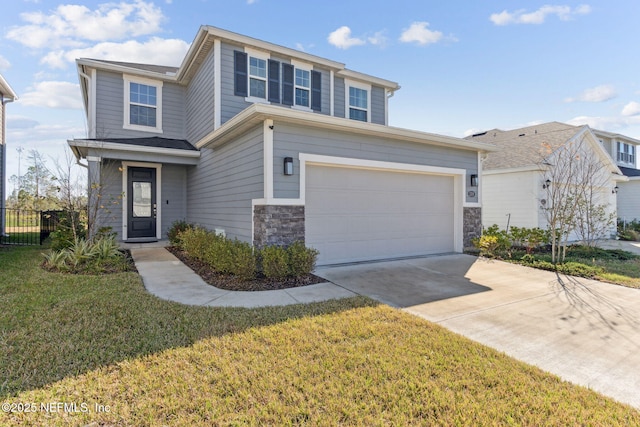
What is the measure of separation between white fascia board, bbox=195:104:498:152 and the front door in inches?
111

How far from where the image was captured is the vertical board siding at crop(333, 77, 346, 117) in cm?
1109

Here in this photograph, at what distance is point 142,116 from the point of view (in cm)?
1037

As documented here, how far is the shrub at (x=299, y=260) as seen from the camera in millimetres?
5820

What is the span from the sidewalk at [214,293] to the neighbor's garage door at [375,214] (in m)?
1.74

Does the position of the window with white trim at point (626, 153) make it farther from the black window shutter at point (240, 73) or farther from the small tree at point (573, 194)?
the black window shutter at point (240, 73)

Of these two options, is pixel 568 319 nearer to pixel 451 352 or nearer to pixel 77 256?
pixel 451 352

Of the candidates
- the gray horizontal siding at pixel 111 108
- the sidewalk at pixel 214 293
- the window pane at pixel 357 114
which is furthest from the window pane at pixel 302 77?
the sidewalk at pixel 214 293

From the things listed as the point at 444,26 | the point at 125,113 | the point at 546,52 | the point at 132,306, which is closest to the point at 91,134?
the point at 125,113

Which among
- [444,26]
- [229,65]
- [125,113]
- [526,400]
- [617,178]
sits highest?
[444,26]

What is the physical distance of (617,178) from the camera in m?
14.2

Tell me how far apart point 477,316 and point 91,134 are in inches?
438

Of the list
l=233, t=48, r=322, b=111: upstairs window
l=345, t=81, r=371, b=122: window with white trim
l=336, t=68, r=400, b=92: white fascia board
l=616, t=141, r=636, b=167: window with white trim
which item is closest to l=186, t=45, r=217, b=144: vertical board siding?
l=233, t=48, r=322, b=111: upstairs window

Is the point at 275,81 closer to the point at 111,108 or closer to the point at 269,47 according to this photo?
the point at 269,47

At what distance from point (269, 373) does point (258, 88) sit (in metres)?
8.28
